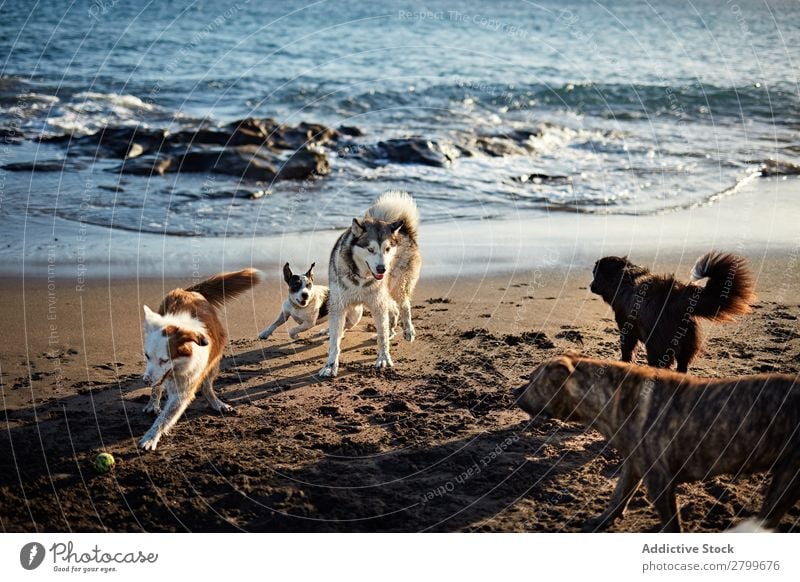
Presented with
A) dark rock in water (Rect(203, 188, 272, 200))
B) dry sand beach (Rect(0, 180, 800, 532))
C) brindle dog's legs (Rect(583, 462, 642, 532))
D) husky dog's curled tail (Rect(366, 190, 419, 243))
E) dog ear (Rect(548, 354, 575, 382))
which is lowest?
brindle dog's legs (Rect(583, 462, 642, 532))

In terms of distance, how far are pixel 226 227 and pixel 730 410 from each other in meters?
10.7

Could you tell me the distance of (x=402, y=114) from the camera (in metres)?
26.8

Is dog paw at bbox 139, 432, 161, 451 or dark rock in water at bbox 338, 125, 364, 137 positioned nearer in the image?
dog paw at bbox 139, 432, 161, 451

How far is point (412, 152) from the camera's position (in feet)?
70.0

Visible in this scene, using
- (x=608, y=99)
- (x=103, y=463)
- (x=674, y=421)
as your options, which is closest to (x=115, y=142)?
(x=103, y=463)

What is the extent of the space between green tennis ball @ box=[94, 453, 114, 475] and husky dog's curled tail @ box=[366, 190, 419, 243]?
187 inches

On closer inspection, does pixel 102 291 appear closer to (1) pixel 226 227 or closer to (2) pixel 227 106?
(1) pixel 226 227

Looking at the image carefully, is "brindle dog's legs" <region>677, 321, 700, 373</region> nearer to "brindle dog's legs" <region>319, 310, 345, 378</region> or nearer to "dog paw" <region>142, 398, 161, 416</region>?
"brindle dog's legs" <region>319, 310, 345, 378</region>

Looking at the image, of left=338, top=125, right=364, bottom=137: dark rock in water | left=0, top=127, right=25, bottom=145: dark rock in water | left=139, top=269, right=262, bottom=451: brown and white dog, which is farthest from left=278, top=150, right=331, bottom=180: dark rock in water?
left=139, top=269, right=262, bottom=451: brown and white dog

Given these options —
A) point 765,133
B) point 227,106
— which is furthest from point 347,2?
point 765,133

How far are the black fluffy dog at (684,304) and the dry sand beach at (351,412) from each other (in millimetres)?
1200

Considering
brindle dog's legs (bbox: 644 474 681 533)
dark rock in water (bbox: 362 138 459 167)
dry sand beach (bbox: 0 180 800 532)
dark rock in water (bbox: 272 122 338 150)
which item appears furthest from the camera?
dark rock in water (bbox: 272 122 338 150)

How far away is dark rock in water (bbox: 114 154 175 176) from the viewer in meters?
19.0

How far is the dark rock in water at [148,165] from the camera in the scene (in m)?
19.0
